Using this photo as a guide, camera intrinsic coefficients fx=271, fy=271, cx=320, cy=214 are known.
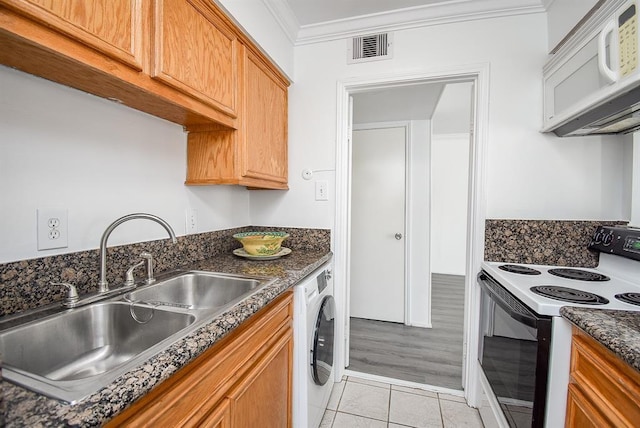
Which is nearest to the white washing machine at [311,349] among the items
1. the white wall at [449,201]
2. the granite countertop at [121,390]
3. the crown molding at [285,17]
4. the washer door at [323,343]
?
the washer door at [323,343]

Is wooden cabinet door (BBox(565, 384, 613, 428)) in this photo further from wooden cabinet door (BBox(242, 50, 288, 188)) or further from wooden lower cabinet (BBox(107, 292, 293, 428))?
wooden cabinet door (BBox(242, 50, 288, 188))

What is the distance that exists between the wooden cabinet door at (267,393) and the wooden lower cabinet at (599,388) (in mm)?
1006

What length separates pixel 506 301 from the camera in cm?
119

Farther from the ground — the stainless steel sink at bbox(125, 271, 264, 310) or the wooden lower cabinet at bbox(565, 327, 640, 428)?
the stainless steel sink at bbox(125, 271, 264, 310)

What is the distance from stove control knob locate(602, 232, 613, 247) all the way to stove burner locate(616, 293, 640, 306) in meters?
0.36

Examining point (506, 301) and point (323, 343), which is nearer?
point (506, 301)

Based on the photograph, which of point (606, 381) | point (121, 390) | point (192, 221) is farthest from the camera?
point (192, 221)

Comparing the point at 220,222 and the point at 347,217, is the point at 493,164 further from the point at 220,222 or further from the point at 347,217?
the point at 220,222

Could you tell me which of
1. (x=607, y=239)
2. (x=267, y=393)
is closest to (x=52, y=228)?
(x=267, y=393)

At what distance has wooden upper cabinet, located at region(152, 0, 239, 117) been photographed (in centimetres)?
95

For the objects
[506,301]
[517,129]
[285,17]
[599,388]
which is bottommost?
[599,388]

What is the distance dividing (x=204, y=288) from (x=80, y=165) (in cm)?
68

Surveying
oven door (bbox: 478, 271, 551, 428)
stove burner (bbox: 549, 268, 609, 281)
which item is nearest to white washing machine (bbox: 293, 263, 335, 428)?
oven door (bbox: 478, 271, 551, 428)

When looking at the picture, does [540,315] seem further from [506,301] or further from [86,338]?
[86,338]
